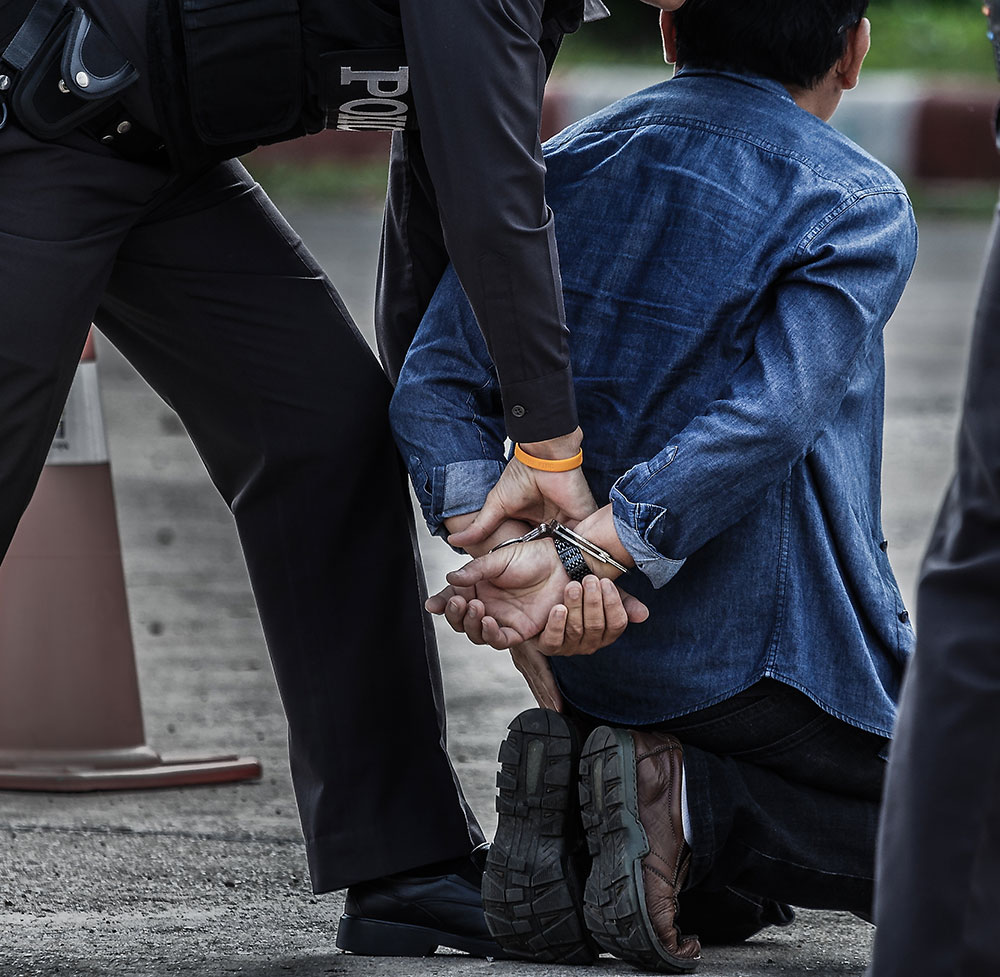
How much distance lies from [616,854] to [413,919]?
1.31 ft

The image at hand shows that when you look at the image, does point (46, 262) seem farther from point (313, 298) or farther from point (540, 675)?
point (540, 675)

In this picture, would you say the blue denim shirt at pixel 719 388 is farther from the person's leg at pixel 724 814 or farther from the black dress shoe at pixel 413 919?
the black dress shoe at pixel 413 919

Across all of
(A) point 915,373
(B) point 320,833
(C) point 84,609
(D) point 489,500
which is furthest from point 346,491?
(A) point 915,373

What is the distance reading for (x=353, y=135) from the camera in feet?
46.2

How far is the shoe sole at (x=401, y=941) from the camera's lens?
95.8 inches

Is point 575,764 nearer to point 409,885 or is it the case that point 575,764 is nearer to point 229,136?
point 409,885

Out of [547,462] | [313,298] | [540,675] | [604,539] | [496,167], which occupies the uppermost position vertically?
[496,167]

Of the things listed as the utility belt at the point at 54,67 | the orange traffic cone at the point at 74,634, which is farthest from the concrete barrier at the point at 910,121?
the utility belt at the point at 54,67

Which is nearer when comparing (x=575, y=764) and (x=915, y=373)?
(x=575, y=764)

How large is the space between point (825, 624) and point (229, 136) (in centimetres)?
99

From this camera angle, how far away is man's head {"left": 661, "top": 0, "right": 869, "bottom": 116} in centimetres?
236

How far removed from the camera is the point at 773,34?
7.74 ft

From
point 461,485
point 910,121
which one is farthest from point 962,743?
point 910,121

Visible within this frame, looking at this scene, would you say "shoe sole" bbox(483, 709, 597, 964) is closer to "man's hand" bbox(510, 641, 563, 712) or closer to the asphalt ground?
the asphalt ground
